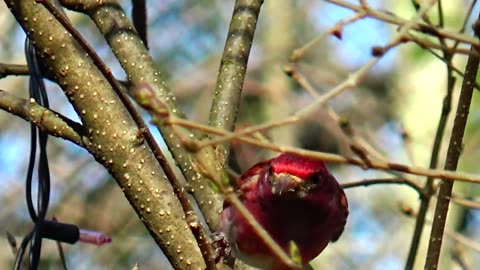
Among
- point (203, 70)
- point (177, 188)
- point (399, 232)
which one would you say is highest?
point (177, 188)

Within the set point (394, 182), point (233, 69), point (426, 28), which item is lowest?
point (394, 182)

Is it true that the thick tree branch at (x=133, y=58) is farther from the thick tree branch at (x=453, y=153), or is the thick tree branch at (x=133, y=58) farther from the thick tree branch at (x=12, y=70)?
the thick tree branch at (x=453, y=153)

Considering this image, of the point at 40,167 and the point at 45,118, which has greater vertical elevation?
the point at 45,118

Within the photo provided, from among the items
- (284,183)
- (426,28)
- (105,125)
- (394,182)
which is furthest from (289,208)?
(426,28)

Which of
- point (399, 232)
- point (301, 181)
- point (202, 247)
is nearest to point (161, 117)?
point (202, 247)

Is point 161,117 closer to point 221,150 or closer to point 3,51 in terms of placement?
point 221,150

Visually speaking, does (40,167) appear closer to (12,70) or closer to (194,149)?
(12,70)
